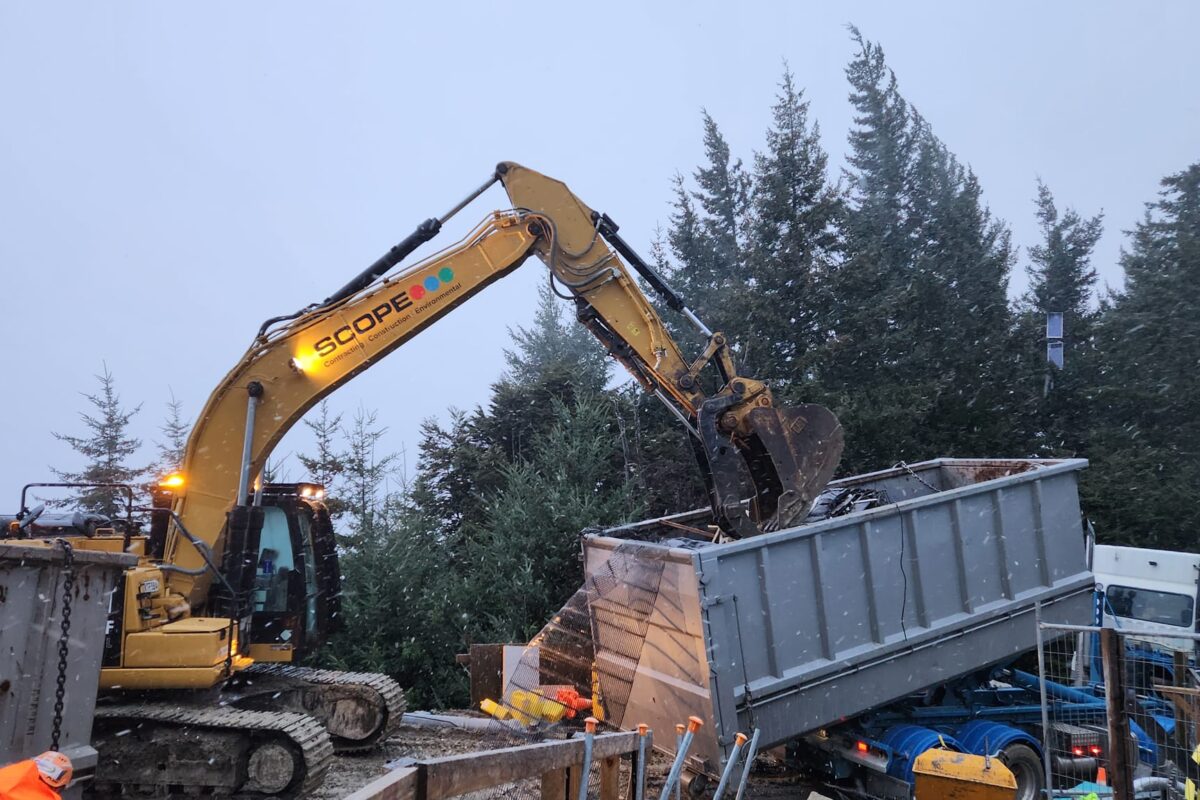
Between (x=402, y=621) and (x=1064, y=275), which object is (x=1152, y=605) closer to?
(x=402, y=621)

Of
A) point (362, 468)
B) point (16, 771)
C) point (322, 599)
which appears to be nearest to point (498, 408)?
point (362, 468)

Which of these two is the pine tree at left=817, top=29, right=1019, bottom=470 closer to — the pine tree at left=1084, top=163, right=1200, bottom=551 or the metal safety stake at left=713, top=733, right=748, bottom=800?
the pine tree at left=1084, top=163, right=1200, bottom=551

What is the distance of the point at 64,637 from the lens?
15.9ft

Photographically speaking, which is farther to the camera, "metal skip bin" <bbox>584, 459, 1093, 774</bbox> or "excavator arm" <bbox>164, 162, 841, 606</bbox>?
"excavator arm" <bbox>164, 162, 841, 606</bbox>

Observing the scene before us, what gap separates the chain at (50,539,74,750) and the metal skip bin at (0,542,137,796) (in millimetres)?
17

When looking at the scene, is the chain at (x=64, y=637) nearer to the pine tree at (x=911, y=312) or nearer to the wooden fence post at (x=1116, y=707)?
the wooden fence post at (x=1116, y=707)

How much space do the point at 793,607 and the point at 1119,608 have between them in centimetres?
681

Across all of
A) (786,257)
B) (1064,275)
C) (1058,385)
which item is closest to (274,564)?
(786,257)

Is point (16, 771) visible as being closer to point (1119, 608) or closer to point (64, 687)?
point (64, 687)

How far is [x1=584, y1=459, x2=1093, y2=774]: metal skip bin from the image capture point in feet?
20.0

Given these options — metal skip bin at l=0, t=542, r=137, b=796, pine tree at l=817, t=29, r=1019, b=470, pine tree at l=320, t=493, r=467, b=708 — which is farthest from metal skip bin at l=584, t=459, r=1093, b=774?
pine tree at l=817, t=29, r=1019, b=470

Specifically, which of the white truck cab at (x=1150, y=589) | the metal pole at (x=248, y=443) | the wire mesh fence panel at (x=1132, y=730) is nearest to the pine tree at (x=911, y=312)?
the white truck cab at (x=1150, y=589)

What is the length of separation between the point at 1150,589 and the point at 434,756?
8925 mm

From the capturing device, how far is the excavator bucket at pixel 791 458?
24.0 feet
